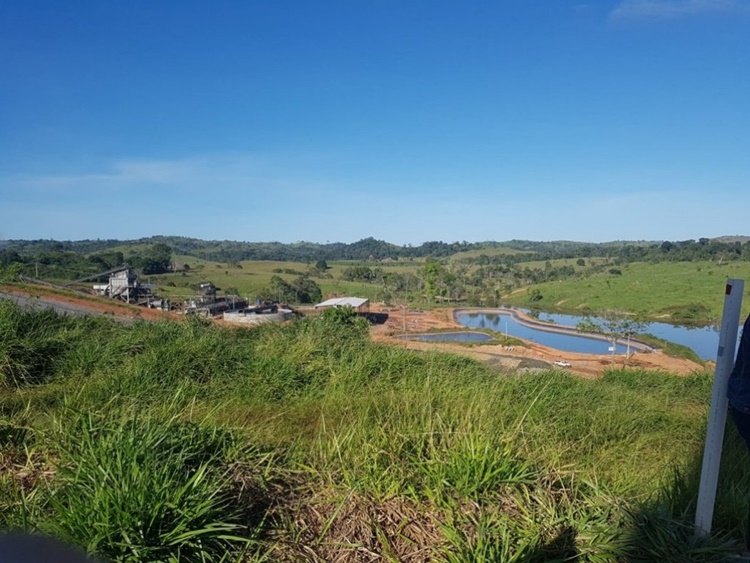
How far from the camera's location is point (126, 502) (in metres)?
1.82

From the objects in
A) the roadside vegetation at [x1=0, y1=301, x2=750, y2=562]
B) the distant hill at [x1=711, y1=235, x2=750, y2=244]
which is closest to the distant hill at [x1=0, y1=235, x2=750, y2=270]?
the distant hill at [x1=711, y1=235, x2=750, y2=244]

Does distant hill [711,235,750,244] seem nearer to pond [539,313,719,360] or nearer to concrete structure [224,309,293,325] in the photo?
pond [539,313,719,360]

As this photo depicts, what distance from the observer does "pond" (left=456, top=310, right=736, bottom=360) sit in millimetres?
36906

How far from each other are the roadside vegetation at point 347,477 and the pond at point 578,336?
33554 mm

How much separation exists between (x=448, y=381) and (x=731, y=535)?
7.74ft

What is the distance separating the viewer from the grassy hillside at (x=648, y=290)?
36375 mm

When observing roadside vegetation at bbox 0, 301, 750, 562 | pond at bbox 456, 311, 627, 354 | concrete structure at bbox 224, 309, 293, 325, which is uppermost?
roadside vegetation at bbox 0, 301, 750, 562

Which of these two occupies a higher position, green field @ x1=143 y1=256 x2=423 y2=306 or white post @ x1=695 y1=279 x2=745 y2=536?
white post @ x1=695 y1=279 x2=745 y2=536

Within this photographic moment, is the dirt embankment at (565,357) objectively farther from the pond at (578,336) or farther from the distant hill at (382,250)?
the distant hill at (382,250)

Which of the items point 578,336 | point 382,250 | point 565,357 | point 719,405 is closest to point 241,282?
point 578,336

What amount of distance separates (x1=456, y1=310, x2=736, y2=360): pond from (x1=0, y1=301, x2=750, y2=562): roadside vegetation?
33.6 metres

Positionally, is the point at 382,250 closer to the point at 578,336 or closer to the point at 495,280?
the point at 495,280

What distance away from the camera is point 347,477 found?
8.39ft

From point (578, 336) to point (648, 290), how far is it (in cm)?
1065
